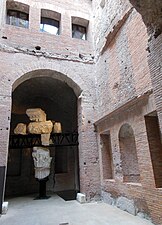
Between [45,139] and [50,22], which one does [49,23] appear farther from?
[45,139]

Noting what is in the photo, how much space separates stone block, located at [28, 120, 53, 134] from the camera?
959 centimetres

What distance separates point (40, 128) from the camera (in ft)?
31.6

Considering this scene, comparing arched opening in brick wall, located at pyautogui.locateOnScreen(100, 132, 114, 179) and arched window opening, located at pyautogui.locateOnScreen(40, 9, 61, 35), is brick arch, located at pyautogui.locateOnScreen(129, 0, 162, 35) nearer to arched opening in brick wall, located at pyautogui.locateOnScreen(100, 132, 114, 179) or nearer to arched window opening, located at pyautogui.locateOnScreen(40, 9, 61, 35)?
arched opening in brick wall, located at pyautogui.locateOnScreen(100, 132, 114, 179)

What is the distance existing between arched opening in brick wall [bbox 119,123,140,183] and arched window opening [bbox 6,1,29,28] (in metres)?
7.22

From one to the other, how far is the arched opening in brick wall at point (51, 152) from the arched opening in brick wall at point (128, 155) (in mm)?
6192

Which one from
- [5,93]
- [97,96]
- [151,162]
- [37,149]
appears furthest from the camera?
[37,149]

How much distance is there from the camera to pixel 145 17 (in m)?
3.25

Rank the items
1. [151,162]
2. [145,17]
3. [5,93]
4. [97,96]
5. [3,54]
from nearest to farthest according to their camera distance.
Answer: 1. [145,17]
2. [151,162]
3. [5,93]
4. [3,54]
5. [97,96]

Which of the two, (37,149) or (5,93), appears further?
(37,149)

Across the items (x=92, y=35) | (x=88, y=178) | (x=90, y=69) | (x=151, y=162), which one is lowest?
(x=88, y=178)

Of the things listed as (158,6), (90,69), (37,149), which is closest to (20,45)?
(90,69)

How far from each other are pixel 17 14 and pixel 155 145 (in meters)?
9.05

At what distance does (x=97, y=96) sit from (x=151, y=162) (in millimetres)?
4587

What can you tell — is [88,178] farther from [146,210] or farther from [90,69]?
[90,69]
